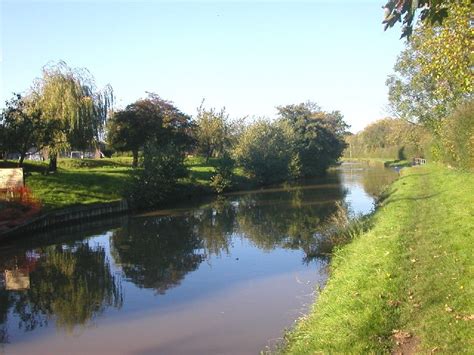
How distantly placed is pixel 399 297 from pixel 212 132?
52404mm

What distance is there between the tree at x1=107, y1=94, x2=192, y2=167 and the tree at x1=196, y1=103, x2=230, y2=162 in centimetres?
936

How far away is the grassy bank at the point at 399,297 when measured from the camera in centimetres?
628

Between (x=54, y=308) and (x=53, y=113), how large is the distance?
24.8 metres

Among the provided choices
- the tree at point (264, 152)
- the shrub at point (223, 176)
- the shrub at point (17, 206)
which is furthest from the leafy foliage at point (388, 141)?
the shrub at point (17, 206)

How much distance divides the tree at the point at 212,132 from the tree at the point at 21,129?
97.0ft

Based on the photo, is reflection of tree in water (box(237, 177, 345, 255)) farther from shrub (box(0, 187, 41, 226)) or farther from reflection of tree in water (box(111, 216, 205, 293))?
shrub (box(0, 187, 41, 226))

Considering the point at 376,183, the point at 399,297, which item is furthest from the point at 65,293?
the point at 376,183

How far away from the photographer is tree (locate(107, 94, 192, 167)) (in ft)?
149

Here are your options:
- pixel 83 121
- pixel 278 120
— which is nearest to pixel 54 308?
pixel 83 121

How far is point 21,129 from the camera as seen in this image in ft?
91.4

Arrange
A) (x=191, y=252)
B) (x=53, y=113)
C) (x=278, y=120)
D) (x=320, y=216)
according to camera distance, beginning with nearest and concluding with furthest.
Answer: (x=191, y=252) → (x=320, y=216) → (x=53, y=113) → (x=278, y=120)

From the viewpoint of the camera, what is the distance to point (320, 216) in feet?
82.4

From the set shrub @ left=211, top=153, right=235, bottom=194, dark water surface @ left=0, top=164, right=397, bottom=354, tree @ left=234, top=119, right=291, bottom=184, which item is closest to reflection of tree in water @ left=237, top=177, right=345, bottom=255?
dark water surface @ left=0, top=164, right=397, bottom=354

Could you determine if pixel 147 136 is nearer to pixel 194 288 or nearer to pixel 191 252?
pixel 191 252
